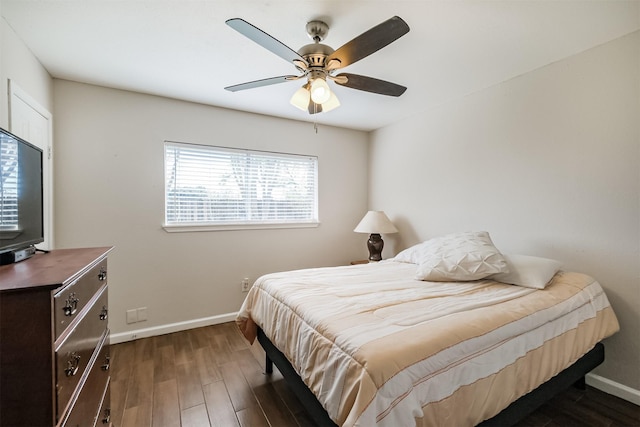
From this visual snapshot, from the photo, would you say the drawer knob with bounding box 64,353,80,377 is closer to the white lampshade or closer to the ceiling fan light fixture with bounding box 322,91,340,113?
the ceiling fan light fixture with bounding box 322,91,340,113

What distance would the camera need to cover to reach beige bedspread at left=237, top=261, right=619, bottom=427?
1.04 m

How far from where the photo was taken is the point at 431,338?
1.16 metres

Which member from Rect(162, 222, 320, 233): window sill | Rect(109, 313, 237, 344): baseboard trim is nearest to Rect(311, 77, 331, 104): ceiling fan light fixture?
Rect(162, 222, 320, 233): window sill

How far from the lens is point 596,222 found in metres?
2.01

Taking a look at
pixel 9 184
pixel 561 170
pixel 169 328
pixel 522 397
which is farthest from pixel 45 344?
pixel 561 170

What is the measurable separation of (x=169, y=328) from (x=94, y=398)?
70.1 inches

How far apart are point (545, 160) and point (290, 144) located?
263cm

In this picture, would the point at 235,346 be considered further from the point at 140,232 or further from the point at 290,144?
the point at 290,144

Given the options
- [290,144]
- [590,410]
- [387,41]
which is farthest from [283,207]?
[590,410]

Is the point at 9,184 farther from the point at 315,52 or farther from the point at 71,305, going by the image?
the point at 315,52

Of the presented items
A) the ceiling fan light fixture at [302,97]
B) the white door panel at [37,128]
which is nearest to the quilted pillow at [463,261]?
the ceiling fan light fixture at [302,97]

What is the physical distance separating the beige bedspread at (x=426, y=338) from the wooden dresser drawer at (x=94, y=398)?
0.87 metres

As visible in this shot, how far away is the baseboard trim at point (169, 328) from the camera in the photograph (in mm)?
2655

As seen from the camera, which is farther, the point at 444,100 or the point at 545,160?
the point at 444,100
